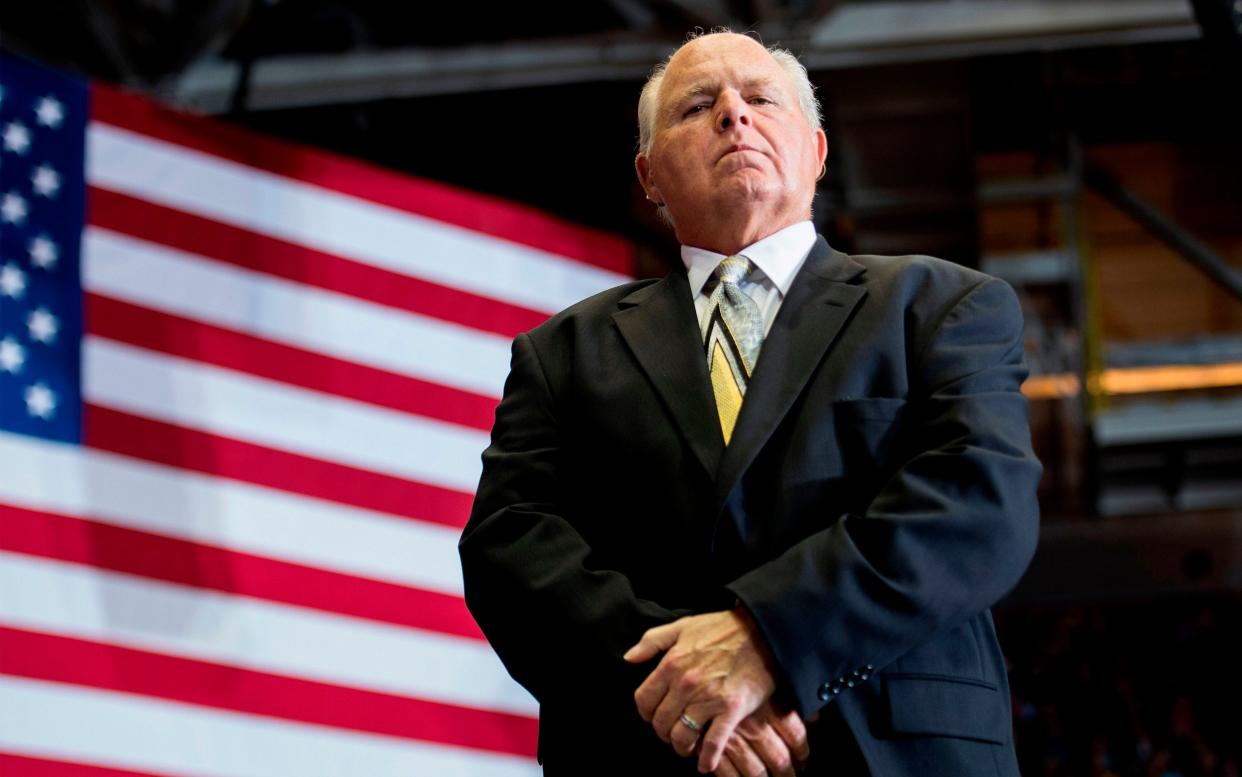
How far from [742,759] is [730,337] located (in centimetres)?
46

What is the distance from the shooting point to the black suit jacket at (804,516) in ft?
4.12

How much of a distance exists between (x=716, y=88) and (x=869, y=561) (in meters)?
0.62

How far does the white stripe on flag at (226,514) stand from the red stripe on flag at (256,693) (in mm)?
302

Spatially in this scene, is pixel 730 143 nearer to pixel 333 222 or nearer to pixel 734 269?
pixel 734 269

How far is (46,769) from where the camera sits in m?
3.28

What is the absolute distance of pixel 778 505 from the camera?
4.41ft

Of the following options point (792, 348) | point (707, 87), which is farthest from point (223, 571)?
point (792, 348)

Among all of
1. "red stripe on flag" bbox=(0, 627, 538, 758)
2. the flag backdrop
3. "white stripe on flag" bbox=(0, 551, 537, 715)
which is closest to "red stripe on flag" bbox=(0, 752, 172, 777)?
the flag backdrop

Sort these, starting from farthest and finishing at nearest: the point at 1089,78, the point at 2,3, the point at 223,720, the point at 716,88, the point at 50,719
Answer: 1. the point at 1089,78
2. the point at 2,3
3. the point at 223,720
4. the point at 50,719
5. the point at 716,88

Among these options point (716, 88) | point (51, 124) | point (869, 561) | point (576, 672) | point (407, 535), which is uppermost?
point (51, 124)

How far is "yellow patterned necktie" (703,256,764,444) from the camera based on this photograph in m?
1.45

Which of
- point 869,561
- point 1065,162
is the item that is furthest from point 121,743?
point 1065,162

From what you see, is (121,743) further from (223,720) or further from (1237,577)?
(1237,577)

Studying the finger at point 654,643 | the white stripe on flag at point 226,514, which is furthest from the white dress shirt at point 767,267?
the white stripe on flag at point 226,514
